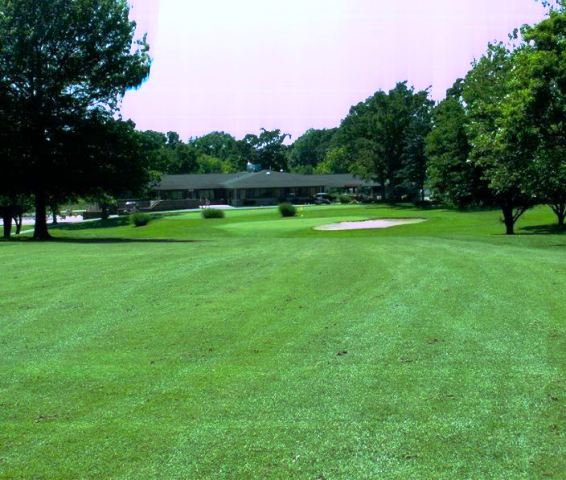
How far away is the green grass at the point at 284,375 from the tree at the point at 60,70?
24.0 metres

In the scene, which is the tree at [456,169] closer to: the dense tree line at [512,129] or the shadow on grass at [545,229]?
the dense tree line at [512,129]

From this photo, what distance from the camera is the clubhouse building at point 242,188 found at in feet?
372

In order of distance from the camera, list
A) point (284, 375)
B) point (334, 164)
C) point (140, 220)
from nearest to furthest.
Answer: point (284, 375), point (140, 220), point (334, 164)

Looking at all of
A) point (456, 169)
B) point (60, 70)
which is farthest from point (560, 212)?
Result: point (60, 70)

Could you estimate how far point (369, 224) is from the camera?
5716 centimetres

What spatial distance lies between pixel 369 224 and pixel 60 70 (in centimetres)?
2735

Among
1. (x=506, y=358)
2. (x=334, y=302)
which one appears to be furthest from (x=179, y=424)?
(x=334, y=302)

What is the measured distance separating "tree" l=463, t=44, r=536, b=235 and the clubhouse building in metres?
68.6

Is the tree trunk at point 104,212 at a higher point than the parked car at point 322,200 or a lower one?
lower

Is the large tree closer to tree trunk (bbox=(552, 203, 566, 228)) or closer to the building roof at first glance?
tree trunk (bbox=(552, 203, 566, 228))

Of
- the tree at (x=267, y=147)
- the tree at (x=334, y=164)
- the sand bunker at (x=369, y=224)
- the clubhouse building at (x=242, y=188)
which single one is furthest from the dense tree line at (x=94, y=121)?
the tree at (x=267, y=147)

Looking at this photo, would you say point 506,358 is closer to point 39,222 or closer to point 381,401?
point 381,401

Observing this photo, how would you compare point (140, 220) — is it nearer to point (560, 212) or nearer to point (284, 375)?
point (560, 212)

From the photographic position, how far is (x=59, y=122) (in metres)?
37.7
